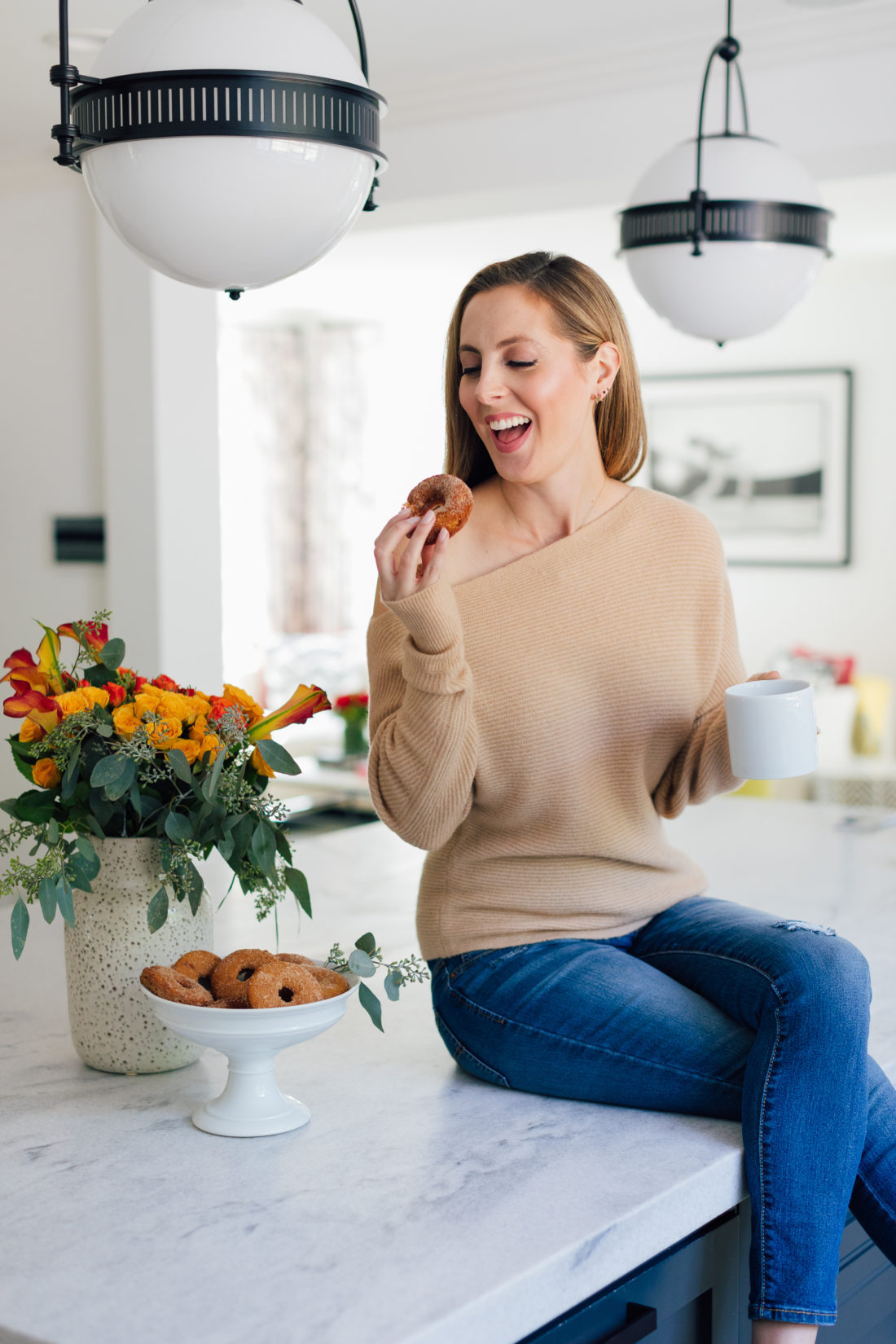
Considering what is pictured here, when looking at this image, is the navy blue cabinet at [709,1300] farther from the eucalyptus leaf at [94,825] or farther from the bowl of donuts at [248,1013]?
the eucalyptus leaf at [94,825]

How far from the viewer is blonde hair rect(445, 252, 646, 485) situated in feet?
4.92

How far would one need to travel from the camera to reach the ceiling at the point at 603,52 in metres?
2.71

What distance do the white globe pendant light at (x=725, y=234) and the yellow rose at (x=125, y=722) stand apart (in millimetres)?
873

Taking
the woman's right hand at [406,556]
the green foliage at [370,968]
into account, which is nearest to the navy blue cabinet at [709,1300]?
the green foliage at [370,968]

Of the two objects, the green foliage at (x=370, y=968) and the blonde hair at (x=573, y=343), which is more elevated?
the blonde hair at (x=573, y=343)

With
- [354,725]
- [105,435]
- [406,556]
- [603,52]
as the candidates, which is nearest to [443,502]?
[406,556]

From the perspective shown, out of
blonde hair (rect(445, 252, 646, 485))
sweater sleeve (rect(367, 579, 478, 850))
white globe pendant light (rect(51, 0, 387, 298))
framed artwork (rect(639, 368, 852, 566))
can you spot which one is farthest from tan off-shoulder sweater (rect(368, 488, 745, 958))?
framed artwork (rect(639, 368, 852, 566))

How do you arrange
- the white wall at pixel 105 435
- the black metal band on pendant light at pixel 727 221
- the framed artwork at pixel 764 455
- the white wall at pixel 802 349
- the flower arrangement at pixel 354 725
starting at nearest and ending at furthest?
the black metal band on pendant light at pixel 727 221 < the white wall at pixel 105 435 < the flower arrangement at pixel 354 725 < the white wall at pixel 802 349 < the framed artwork at pixel 764 455

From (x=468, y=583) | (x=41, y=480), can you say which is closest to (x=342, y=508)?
(x=41, y=480)

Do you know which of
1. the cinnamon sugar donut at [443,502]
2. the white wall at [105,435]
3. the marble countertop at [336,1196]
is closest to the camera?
the marble countertop at [336,1196]

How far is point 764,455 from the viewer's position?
666cm

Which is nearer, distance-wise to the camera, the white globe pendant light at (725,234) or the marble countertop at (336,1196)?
the marble countertop at (336,1196)

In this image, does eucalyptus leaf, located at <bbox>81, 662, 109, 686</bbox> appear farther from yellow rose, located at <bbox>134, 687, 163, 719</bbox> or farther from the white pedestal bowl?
the white pedestal bowl

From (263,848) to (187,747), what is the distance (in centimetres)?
12
